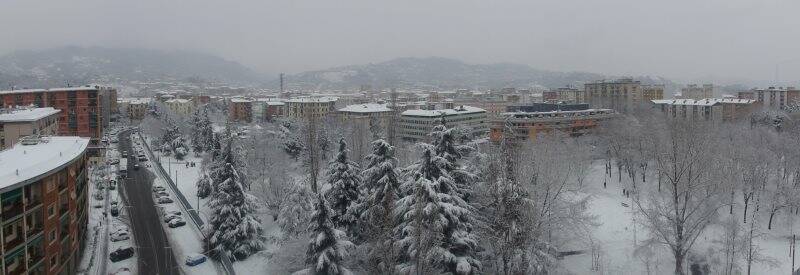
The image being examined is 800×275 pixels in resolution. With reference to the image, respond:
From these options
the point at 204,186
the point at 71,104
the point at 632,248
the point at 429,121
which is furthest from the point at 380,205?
the point at 429,121

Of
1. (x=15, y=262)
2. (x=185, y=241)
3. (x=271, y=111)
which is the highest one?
(x=271, y=111)

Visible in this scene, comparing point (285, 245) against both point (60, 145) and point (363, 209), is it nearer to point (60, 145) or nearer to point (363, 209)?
point (363, 209)

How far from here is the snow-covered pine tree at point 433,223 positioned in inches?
801

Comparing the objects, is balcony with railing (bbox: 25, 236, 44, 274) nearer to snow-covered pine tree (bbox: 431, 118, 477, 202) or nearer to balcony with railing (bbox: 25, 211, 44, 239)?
balcony with railing (bbox: 25, 211, 44, 239)

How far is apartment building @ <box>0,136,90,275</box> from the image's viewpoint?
19.5m

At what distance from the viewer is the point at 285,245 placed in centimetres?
2748

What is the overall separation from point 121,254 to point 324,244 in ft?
45.0

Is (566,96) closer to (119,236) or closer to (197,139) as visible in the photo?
(197,139)

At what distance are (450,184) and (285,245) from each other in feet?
32.4

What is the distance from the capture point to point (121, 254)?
1171 inches

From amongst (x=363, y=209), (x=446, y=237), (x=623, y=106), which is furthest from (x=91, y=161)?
(x=623, y=106)

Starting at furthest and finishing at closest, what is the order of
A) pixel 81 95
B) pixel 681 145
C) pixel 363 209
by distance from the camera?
pixel 81 95
pixel 681 145
pixel 363 209

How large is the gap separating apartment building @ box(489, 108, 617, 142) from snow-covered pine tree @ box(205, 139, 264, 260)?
3667 cm

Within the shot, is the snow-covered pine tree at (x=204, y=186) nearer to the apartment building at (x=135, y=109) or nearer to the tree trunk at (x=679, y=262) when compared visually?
the tree trunk at (x=679, y=262)
